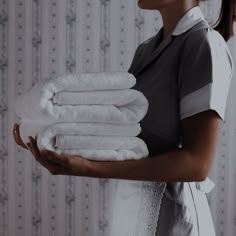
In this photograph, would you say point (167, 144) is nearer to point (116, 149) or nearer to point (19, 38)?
point (116, 149)

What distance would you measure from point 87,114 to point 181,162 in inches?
7.5

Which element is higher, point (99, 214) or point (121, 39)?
point (121, 39)

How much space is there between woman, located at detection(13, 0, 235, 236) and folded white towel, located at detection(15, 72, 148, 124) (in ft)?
0.22

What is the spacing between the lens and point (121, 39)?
1.95m

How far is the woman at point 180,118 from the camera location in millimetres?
860

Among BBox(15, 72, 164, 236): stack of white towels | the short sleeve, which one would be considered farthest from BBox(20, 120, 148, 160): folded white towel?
the short sleeve

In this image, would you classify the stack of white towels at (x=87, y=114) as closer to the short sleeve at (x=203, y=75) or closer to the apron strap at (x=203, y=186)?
the short sleeve at (x=203, y=75)

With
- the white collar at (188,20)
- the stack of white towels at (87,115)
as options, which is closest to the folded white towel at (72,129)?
the stack of white towels at (87,115)

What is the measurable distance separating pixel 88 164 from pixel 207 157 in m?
0.22

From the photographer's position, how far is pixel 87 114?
850 millimetres

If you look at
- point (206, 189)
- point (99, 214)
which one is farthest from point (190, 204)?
point (99, 214)

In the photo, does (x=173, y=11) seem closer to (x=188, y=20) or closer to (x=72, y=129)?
(x=188, y=20)

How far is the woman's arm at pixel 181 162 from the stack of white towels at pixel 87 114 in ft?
0.07

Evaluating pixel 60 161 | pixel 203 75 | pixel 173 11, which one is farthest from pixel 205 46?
pixel 60 161
